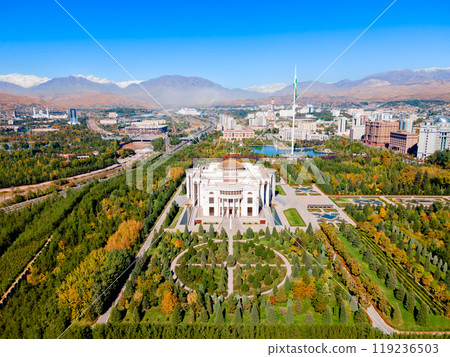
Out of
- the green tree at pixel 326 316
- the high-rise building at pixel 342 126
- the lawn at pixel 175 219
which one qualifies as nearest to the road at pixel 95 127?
the lawn at pixel 175 219

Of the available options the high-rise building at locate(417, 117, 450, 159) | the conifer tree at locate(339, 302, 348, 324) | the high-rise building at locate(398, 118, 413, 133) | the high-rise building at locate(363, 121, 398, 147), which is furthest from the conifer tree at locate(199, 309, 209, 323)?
the high-rise building at locate(398, 118, 413, 133)

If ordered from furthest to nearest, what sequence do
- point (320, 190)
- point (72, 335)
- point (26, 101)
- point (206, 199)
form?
point (26, 101) → point (320, 190) → point (206, 199) → point (72, 335)

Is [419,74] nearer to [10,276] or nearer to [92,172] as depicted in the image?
[92,172]

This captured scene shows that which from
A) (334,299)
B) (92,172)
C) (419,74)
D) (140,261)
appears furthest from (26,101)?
Result: (419,74)

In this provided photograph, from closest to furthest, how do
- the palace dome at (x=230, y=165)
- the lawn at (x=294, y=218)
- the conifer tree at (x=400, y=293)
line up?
the conifer tree at (x=400, y=293) < the lawn at (x=294, y=218) < the palace dome at (x=230, y=165)

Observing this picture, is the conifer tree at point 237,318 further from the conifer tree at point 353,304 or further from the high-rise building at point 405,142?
the high-rise building at point 405,142

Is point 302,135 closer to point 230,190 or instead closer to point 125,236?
point 230,190

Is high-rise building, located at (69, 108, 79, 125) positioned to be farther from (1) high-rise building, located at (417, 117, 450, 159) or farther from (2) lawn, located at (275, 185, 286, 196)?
(1) high-rise building, located at (417, 117, 450, 159)
